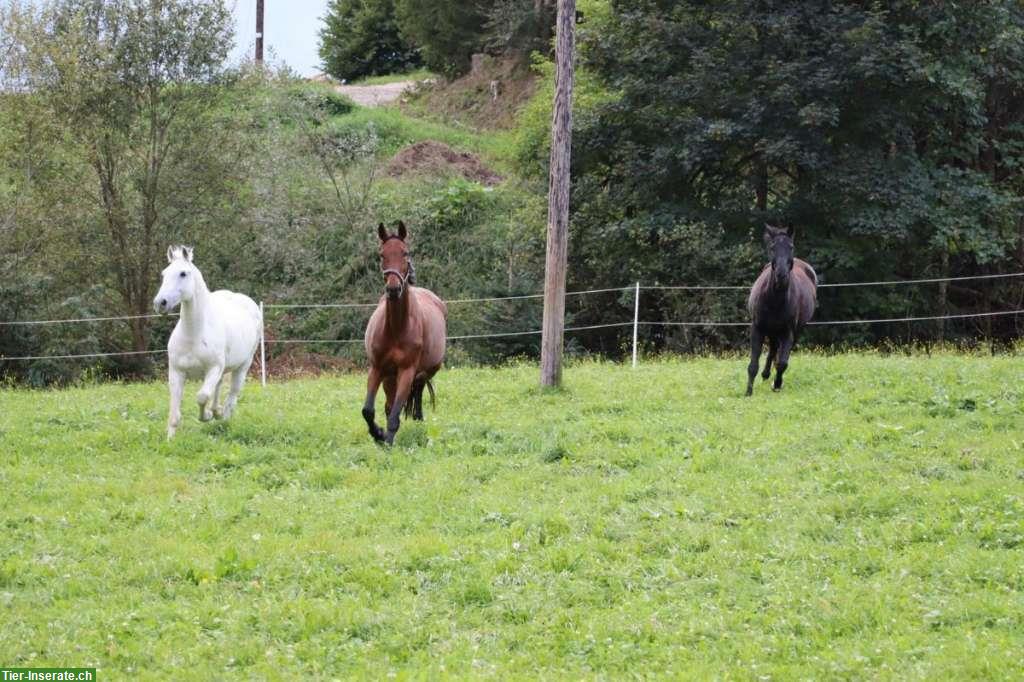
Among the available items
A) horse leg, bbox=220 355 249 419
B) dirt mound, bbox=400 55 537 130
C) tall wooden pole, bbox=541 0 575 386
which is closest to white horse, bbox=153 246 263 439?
horse leg, bbox=220 355 249 419

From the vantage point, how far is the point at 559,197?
48.7ft

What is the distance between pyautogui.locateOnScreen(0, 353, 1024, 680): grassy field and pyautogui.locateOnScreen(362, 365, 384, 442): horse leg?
39 centimetres

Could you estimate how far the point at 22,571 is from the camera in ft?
24.6

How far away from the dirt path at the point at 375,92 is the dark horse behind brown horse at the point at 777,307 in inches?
1422

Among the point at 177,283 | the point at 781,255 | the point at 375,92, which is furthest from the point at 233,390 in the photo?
the point at 375,92

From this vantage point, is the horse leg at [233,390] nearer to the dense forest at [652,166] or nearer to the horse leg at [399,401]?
the horse leg at [399,401]

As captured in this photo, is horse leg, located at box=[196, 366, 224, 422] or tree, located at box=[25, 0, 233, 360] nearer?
horse leg, located at box=[196, 366, 224, 422]

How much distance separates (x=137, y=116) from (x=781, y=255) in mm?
14918

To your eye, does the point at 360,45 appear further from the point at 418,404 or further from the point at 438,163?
the point at 418,404

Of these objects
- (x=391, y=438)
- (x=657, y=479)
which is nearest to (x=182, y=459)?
(x=391, y=438)

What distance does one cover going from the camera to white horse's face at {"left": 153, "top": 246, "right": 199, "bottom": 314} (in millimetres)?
10781

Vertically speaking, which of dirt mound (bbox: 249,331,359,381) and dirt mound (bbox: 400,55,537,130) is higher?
dirt mound (bbox: 400,55,537,130)

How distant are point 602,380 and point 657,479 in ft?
19.7

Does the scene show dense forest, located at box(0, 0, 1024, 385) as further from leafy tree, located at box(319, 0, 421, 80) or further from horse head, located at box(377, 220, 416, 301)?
leafy tree, located at box(319, 0, 421, 80)
